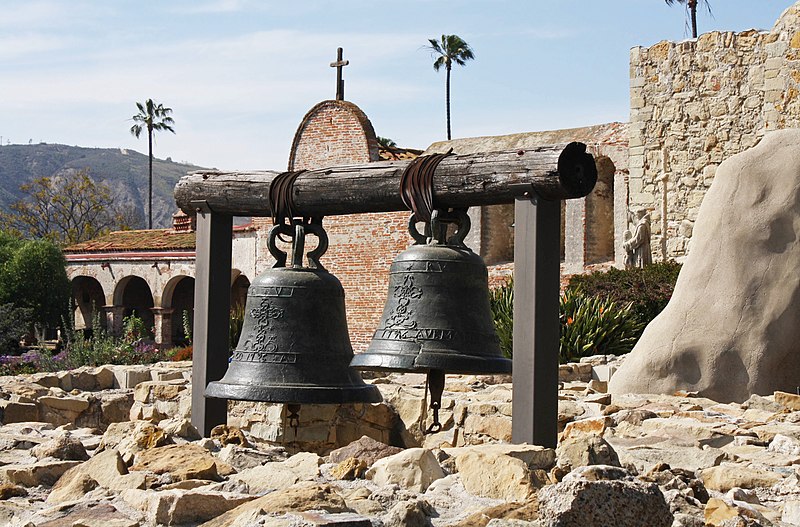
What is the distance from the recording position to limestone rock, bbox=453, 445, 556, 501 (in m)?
3.80

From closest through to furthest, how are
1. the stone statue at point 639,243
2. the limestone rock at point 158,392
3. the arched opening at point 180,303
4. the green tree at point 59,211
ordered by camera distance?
1. the limestone rock at point 158,392
2. the stone statue at point 639,243
3. the arched opening at point 180,303
4. the green tree at point 59,211

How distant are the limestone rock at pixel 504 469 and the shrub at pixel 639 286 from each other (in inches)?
403

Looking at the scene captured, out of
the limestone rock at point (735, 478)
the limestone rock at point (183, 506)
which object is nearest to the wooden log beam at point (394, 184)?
the limestone rock at point (735, 478)

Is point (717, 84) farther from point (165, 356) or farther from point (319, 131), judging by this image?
point (165, 356)

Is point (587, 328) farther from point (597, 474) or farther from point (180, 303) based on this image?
point (180, 303)

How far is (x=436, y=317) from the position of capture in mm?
4211

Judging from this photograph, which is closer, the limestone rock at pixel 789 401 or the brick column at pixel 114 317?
the limestone rock at pixel 789 401

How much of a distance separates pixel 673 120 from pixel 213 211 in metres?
13.2

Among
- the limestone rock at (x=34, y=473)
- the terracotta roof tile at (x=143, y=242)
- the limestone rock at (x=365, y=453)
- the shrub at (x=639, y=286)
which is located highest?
the terracotta roof tile at (x=143, y=242)

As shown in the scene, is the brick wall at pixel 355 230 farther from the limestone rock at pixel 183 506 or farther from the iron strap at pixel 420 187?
the limestone rock at pixel 183 506

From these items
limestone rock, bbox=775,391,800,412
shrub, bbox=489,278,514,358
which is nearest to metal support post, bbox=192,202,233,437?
limestone rock, bbox=775,391,800,412

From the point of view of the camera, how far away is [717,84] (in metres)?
16.5

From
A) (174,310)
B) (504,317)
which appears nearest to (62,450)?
(504,317)

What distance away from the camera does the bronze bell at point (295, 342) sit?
436 cm
